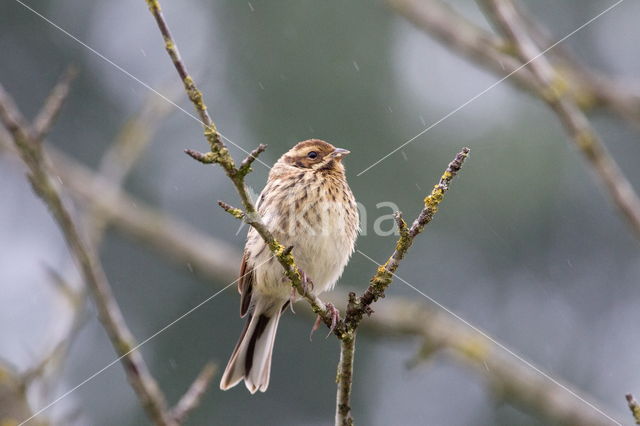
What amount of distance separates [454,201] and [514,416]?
3.04 metres

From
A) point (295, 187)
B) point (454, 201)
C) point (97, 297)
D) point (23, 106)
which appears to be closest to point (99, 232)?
point (295, 187)

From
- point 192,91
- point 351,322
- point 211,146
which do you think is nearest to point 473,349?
point 351,322

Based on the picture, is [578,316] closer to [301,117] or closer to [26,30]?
[301,117]

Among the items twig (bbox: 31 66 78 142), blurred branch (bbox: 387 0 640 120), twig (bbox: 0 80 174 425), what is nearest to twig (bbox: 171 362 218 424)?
twig (bbox: 0 80 174 425)

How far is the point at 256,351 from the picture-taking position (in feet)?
19.5

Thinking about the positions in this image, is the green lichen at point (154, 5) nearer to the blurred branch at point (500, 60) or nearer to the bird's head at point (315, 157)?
the bird's head at point (315, 157)

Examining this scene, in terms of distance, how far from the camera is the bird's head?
239 inches

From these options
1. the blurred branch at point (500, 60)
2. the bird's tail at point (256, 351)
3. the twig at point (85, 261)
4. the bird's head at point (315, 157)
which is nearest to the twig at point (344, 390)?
the twig at point (85, 261)

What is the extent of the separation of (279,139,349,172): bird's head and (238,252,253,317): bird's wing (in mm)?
776

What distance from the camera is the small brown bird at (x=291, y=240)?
18.4 ft

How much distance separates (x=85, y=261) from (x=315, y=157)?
3.15 m

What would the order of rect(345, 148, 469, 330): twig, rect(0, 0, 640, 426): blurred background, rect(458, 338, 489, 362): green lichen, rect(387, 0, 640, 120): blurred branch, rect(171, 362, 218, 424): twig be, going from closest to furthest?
rect(171, 362, 218, 424): twig
rect(345, 148, 469, 330): twig
rect(387, 0, 640, 120): blurred branch
rect(458, 338, 489, 362): green lichen
rect(0, 0, 640, 426): blurred background

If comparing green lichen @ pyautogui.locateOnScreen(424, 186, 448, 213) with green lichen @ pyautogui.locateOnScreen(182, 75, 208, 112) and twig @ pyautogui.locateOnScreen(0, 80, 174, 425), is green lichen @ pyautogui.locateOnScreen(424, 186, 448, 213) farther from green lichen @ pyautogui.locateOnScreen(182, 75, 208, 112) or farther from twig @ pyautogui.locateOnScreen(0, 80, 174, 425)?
twig @ pyautogui.locateOnScreen(0, 80, 174, 425)

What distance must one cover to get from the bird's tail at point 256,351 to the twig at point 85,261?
2.50 metres
